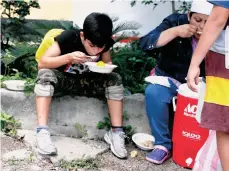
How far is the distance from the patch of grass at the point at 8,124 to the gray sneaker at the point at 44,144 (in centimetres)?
53

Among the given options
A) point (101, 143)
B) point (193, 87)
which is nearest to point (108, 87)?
point (101, 143)

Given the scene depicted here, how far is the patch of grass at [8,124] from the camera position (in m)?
3.99

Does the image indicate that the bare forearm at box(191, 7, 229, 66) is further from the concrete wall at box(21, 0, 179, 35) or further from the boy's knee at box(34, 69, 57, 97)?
the concrete wall at box(21, 0, 179, 35)

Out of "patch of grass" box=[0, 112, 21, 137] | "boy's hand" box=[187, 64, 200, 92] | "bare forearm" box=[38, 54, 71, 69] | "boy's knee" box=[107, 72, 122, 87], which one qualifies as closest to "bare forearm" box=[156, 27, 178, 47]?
"boy's knee" box=[107, 72, 122, 87]

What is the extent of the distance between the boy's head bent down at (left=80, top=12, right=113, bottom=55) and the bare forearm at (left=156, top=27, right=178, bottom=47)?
385 millimetres

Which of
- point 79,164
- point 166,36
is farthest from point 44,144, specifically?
point 166,36

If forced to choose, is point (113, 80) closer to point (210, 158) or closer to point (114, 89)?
point (114, 89)

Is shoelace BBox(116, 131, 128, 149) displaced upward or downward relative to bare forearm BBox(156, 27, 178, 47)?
downward

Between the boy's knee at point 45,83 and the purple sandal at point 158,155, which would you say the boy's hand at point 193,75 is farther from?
the boy's knee at point 45,83

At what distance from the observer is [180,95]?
3246mm

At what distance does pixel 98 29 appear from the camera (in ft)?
11.3

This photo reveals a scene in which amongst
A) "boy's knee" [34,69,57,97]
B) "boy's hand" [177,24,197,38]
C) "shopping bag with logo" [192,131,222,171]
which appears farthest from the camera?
"boy's knee" [34,69,57,97]

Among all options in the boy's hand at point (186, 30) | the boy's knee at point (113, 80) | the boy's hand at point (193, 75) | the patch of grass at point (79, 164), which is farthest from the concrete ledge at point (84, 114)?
the boy's hand at point (193, 75)

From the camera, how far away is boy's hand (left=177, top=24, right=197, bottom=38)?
10.5 feet
